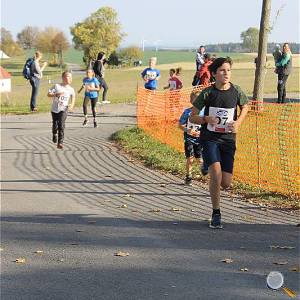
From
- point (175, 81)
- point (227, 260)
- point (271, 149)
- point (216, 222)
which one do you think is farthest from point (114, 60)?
point (227, 260)

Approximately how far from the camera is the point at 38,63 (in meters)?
24.5

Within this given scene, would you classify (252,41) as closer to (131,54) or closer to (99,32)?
(99,32)

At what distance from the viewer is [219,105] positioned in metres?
7.97

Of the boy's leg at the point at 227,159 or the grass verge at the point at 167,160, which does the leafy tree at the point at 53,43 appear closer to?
the grass verge at the point at 167,160

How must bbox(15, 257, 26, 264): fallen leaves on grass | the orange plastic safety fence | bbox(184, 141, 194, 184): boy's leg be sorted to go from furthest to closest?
bbox(184, 141, 194, 184): boy's leg
the orange plastic safety fence
bbox(15, 257, 26, 264): fallen leaves on grass

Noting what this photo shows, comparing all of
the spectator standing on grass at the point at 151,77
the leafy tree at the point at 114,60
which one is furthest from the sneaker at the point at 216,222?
the leafy tree at the point at 114,60

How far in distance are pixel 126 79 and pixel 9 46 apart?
76112mm

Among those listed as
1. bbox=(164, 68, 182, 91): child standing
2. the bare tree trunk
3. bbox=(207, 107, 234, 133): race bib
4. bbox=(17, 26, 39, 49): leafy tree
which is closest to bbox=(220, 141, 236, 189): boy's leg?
bbox=(207, 107, 234, 133): race bib

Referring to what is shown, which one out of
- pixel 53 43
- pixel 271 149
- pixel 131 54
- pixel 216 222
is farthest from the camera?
pixel 53 43

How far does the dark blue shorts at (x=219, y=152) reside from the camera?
26.3 feet

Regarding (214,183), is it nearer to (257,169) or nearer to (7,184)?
(257,169)

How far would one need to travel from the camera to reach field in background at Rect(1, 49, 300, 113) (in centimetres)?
3091

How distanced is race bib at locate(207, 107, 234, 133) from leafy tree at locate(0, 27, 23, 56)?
117 metres

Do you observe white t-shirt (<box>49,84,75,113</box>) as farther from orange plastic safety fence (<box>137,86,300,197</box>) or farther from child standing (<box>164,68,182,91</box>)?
child standing (<box>164,68,182,91</box>)
